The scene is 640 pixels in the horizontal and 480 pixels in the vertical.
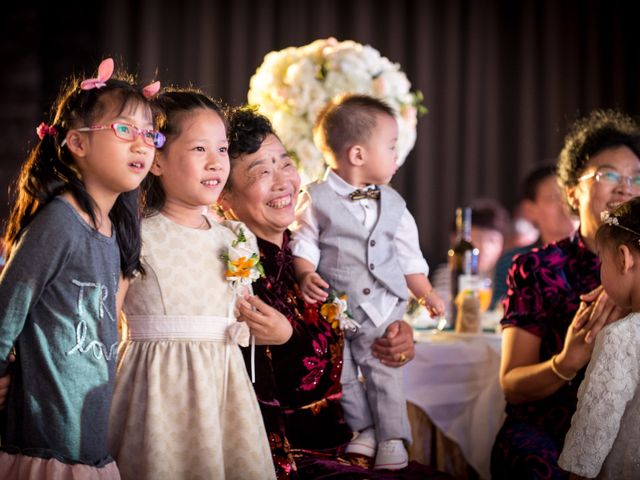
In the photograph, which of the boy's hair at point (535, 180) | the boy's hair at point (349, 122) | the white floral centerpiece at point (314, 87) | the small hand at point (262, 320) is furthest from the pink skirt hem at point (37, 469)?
the boy's hair at point (535, 180)

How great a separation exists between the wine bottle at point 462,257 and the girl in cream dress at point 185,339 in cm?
142

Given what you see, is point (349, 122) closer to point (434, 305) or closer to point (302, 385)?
point (434, 305)

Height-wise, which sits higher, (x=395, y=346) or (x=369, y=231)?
(x=369, y=231)

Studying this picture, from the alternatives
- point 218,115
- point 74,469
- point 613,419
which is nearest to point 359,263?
point 218,115

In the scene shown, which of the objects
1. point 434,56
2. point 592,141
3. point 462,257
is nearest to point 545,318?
point 592,141

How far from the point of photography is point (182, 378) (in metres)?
2.07

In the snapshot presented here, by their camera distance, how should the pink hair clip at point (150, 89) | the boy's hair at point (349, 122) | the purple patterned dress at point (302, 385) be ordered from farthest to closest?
1. the boy's hair at point (349, 122)
2. the purple patterned dress at point (302, 385)
3. the pink hair clip at point (150, 89)

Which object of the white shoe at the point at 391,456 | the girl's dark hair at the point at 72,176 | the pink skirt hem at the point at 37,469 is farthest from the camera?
the white shoe at the point at 391,456

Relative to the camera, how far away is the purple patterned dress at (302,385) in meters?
2.36

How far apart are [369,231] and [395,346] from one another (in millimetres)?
345

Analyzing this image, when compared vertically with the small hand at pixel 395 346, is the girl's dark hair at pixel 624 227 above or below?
above

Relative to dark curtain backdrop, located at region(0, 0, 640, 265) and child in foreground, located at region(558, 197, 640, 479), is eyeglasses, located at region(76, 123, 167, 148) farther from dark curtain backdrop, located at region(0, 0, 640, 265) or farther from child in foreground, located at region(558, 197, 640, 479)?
dark curtain backdrop, located at region(0, 0, 640, 265)

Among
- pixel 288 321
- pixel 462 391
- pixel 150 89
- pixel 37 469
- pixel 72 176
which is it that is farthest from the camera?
pixel 462 391

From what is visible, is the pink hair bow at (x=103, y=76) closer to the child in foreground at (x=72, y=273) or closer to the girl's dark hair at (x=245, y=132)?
the child in foreground at (x=72, y=273)
